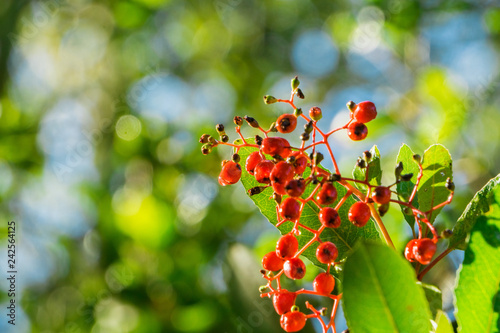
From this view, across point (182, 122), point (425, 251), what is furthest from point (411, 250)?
point (182, 122)

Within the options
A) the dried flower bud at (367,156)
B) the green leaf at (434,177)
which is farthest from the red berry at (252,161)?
the green leaf at (434,177)

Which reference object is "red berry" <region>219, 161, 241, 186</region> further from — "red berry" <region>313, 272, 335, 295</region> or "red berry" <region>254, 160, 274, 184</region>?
"red berry" <region>313, 272, 335, 295</region>

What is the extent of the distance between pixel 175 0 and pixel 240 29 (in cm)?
65

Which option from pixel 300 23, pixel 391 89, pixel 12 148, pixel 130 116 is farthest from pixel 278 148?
pixel 300 23

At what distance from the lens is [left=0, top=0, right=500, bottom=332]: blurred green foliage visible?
2021 mm

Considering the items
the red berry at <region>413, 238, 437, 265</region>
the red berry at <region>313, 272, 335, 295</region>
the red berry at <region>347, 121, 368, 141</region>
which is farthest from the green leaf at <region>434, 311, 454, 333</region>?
the red berry at <region>347, 121, 368, 141</region>

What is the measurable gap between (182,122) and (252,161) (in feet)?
6.47

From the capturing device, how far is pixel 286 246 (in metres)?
0.91

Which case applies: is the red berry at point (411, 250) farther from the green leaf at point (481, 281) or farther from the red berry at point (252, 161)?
the red berry at point (252, 161)

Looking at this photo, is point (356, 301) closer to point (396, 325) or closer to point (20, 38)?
point (396, 325)

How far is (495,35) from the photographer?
3.71m

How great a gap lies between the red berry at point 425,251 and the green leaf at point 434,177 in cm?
15

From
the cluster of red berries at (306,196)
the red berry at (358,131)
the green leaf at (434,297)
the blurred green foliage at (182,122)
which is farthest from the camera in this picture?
the blurred green foliage at (182,122)

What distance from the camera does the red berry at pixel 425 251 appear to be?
80cm
